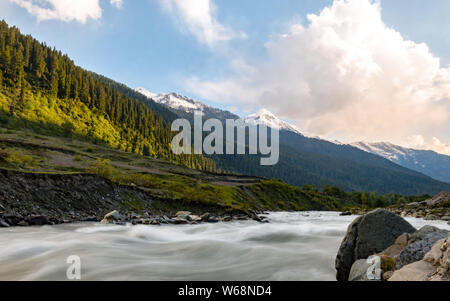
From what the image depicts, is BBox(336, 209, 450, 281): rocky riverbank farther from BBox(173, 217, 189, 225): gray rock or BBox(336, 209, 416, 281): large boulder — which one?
BBox(173, 217, 189, 225): gray rock

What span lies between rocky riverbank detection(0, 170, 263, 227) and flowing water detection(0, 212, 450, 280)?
9.69 feet

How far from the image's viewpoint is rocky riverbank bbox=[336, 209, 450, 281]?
6.03 m

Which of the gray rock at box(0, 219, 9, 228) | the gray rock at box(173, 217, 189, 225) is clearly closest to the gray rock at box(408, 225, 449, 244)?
the gray rock at box(173, 217, 189, 225)

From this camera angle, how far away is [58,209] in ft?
75.8

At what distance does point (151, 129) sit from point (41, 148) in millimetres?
103440

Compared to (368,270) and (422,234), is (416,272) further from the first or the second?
(422,234)

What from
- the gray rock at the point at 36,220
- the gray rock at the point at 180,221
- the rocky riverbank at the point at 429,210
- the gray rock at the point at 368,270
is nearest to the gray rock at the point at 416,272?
the gray rock at the point at 368,270

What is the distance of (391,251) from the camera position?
8.45 m

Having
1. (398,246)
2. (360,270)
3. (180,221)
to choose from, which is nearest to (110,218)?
(180,221)

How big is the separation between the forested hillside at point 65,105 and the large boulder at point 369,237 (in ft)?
345

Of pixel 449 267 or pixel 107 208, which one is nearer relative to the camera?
pixel 449 267
